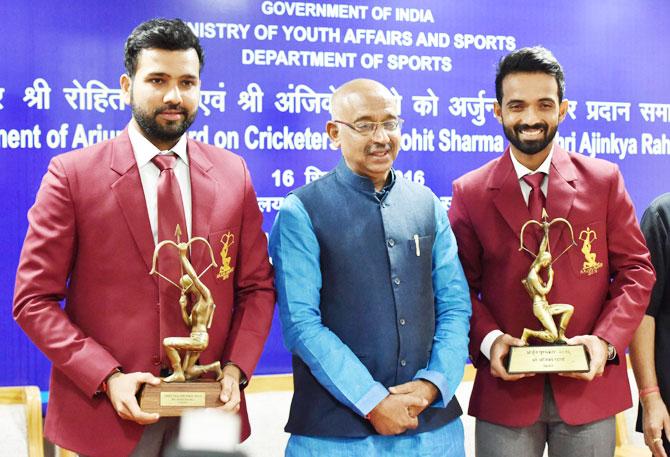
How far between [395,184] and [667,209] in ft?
2.84

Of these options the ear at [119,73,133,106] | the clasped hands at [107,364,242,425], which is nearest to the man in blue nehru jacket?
the clasped hands at [107,364,242,425]

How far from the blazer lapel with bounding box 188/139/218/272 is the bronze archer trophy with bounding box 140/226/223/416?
64 millimetres

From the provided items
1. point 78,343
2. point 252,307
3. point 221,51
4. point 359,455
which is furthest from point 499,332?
point 221,51

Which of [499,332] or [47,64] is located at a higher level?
[47,64]

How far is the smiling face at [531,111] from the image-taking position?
251cm

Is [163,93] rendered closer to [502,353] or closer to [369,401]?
[369,401]

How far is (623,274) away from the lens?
249 cm

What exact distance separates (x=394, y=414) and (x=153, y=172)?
0.90 m

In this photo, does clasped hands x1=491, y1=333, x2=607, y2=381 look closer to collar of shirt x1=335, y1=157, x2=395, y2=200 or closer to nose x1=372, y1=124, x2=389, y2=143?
collar of shirt x1=335, y1=157, x2=395, y2=200

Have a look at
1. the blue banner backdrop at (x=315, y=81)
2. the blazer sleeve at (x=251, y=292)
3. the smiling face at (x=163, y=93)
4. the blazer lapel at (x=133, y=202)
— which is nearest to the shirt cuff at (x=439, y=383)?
the blazer sleeve at (x=251, y=292)

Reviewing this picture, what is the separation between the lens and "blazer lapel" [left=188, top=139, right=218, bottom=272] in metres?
2.21

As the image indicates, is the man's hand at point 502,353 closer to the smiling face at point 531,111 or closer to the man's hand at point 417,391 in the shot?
the man's hand at point 417,391

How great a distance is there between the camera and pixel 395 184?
246cm

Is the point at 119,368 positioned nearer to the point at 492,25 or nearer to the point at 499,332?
the point at 499,332
